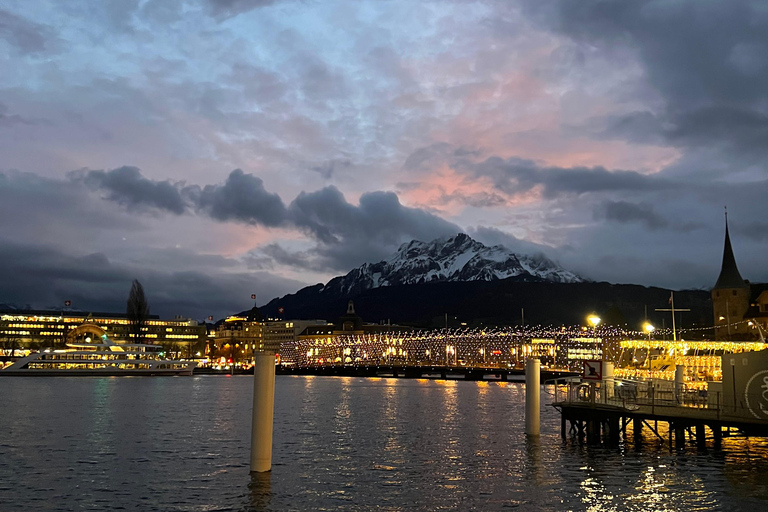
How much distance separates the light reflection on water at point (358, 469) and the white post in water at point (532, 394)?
131 cm

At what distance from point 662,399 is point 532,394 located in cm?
1047

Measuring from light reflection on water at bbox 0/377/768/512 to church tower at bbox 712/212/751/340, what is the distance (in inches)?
4782

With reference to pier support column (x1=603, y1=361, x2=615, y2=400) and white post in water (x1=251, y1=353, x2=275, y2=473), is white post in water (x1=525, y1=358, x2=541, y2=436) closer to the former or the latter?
pier support column (x1=603, y1=361, x2=615, y2=400)

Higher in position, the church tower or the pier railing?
the church tower

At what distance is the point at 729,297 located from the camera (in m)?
176

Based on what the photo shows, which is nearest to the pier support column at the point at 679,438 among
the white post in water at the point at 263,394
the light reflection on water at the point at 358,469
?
the light reflection on water at the point at 358,469

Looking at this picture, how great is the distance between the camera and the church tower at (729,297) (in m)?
174

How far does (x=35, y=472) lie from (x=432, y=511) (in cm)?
2284

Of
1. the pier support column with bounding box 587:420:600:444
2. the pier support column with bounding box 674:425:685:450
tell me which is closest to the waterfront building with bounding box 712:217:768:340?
the pier support column with bounding box 587:420:600:444

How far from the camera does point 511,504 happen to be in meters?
33.6

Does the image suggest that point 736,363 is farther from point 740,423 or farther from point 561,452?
point 561,452

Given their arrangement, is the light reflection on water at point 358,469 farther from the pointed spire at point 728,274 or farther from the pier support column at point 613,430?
the pointed spire at point 728,274

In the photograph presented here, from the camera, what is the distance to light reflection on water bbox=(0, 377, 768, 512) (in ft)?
112

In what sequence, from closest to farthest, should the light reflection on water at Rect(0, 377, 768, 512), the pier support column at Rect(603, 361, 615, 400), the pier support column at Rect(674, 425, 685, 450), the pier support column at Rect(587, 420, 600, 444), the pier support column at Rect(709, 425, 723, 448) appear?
the light reflection on water at Rect(0, 377, 768, 512) < the pier support column at Rect(709, 425, 723, 448) < the pier support column at Rect(674, 425, 685, 450) < the pier support column at Rect(587, 420, 600, 444) < the pier support column at Rect(603, 361, 615, 400)
